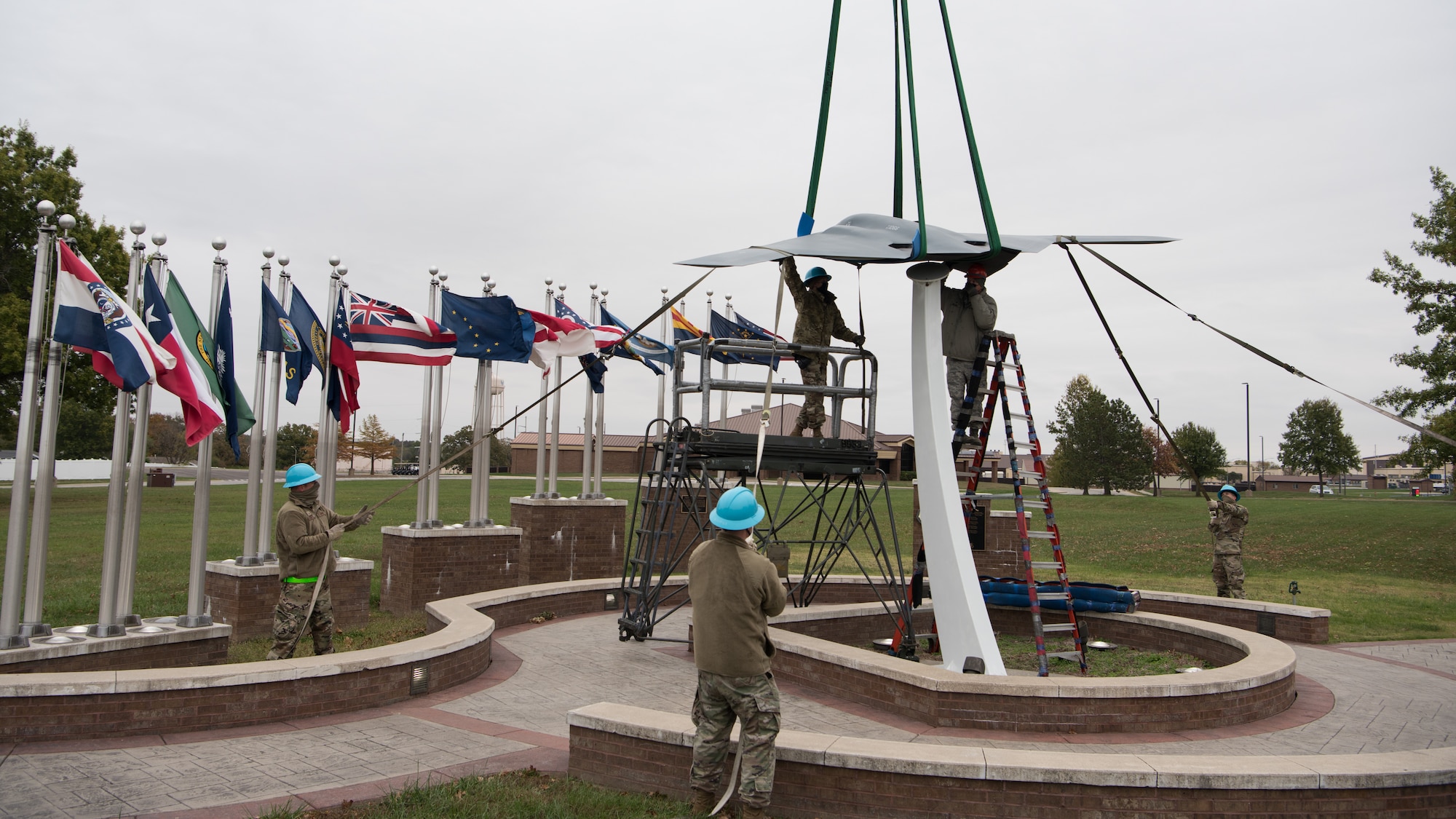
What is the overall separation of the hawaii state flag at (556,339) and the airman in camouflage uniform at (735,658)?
10086 millimetres

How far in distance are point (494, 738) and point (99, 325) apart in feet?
16.4

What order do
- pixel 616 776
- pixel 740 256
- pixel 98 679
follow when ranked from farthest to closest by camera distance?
pixel 740 256 → pixel 98 679 → pixel 616 776

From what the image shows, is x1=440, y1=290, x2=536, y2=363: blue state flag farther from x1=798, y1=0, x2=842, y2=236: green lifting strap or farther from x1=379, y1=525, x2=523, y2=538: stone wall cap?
x1=798, y1=0, x2=842, y2=236: green lifting strap

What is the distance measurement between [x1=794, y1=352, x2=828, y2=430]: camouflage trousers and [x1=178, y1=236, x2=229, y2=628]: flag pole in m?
6.06

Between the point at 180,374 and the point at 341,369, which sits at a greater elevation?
the point at 341,369

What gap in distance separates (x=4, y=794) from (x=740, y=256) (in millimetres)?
6308

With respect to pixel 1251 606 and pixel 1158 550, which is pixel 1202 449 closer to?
pixel 1158 550

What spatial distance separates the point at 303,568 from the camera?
8836 mm

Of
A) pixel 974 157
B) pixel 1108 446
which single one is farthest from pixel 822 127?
pixel 1108 446

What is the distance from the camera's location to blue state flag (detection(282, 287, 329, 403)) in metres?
12.0

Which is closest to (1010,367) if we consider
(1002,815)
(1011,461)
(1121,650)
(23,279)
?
(1011,461)

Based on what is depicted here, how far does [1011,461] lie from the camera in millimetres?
9281

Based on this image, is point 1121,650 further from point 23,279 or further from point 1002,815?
point 23,279

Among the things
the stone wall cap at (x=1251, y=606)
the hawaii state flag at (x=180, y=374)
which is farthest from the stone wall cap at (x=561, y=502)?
the stone wall cap at (x=1251, y=606)
